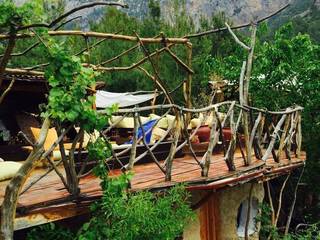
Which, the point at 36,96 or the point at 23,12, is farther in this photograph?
the point at 36,96

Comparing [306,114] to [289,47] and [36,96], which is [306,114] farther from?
[36,96]

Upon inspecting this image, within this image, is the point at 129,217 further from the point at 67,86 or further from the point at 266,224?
the point at 266,224

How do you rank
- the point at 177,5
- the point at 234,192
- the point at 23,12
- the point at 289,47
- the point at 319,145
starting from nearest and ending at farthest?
1. the point at 23,12
2. the point at 234,192
3. the point at 289,47
4. the point at 319,145
5. the point at 177,5

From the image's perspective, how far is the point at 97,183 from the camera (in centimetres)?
579

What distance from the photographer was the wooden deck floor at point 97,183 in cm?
434

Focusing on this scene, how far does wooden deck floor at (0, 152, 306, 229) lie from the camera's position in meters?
4.34

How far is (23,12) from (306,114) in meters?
8.45

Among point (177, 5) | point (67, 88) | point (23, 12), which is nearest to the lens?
point (23, 12)

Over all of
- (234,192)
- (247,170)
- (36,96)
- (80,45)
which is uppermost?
(80,45)

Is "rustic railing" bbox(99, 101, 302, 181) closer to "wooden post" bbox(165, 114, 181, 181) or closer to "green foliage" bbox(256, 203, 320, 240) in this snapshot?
"wooden post" bbox(165, 114, 181, 181)

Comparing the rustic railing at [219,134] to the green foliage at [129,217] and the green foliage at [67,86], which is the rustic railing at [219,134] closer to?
the green foliage at [129,217]

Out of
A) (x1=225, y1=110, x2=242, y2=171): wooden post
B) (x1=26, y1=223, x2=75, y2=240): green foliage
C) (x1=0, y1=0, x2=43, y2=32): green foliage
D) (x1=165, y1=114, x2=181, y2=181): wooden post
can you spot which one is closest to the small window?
(x1=225, y1=110, x2=242, y2=171): wooden post

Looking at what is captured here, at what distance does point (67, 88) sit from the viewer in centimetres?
411

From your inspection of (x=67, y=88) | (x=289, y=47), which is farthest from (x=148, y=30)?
(x=67, y=88)
